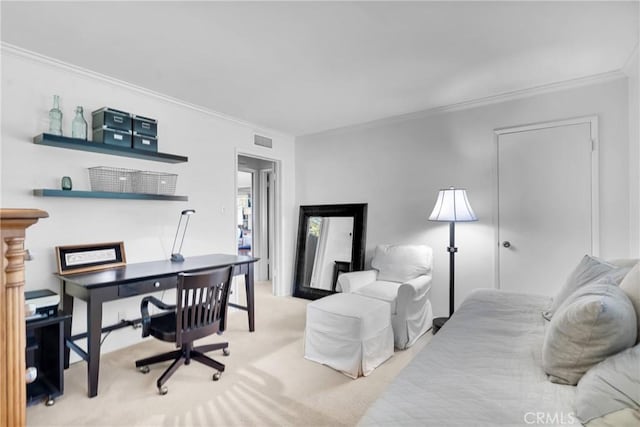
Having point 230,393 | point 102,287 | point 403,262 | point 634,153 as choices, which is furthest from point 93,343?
point 634,153

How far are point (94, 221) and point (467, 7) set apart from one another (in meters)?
3.18

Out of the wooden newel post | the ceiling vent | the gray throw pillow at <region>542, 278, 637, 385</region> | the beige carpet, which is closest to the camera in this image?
the wooden newel post

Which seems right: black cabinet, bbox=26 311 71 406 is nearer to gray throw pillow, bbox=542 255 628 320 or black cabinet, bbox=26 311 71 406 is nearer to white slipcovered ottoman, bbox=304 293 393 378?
white slipcovered ottoman, bbox=304 293 393 378

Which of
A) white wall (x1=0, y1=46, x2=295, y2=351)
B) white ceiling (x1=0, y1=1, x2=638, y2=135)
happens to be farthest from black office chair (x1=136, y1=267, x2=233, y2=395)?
white ceiling (x1=0, y1=1, x2=638, y2=135)

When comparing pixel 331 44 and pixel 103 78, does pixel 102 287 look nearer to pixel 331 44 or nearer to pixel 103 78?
pixel 103 78

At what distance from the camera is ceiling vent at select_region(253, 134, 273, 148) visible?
419 centimetres

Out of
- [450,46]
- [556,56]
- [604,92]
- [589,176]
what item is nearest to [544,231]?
[589,176]

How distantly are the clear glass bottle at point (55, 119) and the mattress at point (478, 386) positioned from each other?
2.87 m

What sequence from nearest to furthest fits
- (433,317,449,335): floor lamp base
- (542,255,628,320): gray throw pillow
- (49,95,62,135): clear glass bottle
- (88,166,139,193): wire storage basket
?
(542,255,628,320): gray throw pillow → (49,95,62,135): clear glass bottle → (88,166,139,193): wire storage basket → (433,317,449,335): floor lamp base

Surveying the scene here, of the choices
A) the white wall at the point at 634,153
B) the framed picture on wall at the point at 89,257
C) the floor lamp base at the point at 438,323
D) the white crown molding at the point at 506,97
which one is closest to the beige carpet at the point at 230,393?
the floor lamp base at the point at 438,323

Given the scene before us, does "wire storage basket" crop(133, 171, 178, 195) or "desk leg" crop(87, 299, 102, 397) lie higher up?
"wire storage basket" crop(133, 171, 178, 195)

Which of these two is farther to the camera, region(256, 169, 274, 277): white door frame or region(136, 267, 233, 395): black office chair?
region(256, 169, 274, 277): white door frame

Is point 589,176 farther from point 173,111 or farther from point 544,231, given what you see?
point 173,111

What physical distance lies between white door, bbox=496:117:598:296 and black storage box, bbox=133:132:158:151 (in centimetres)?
338
